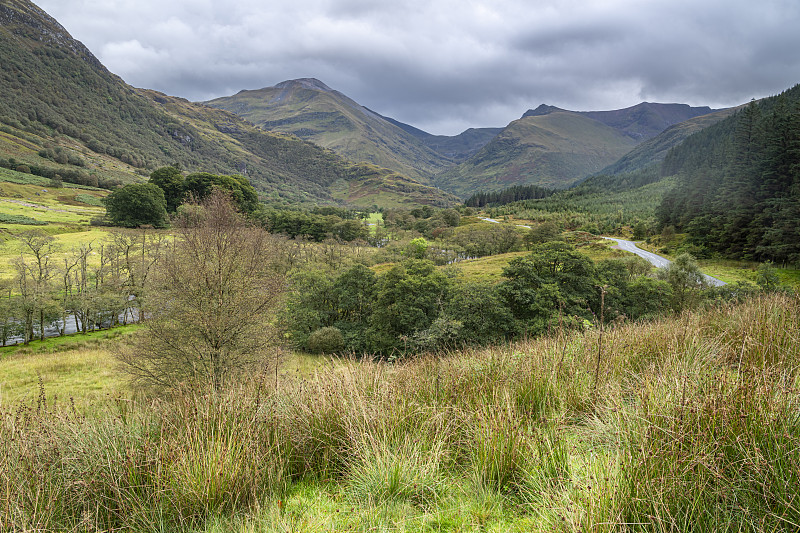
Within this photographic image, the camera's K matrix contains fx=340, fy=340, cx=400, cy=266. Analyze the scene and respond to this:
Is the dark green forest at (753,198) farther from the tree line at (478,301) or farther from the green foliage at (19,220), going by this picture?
the green foliage at (19,220)

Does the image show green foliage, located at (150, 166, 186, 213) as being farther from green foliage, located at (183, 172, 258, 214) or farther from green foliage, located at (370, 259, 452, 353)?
green foliage, located at (370, 259, 452, 353)

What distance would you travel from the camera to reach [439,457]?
352 cm

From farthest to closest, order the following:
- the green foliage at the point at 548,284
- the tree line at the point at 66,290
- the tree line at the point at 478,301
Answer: the tree line at the point at 66,290 → the green foliage at the point at 548,284 → the tree line at the point at 478,301

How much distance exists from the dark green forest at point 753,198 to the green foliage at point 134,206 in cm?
10919

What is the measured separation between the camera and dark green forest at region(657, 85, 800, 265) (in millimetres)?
41938

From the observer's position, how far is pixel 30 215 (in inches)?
2721

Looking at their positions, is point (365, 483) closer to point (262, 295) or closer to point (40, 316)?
point (262, 295)

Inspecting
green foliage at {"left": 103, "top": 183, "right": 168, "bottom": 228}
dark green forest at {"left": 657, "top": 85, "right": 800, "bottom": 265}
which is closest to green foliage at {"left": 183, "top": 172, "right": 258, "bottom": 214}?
green foliage at {"left": 103, "top": 183, "right": 168, "bottom": 228}

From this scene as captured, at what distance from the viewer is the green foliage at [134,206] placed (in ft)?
251

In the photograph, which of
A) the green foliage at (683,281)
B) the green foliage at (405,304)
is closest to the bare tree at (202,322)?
the green foliage at (405,304)

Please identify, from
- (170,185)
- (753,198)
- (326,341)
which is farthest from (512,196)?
(326,341)

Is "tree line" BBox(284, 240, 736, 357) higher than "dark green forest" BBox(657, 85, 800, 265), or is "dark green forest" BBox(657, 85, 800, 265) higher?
"dark green forest" BBox(657, 85, 800, 265)

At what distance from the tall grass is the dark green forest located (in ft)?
183

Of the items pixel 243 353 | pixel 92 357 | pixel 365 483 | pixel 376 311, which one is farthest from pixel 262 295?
pixel 92 357
